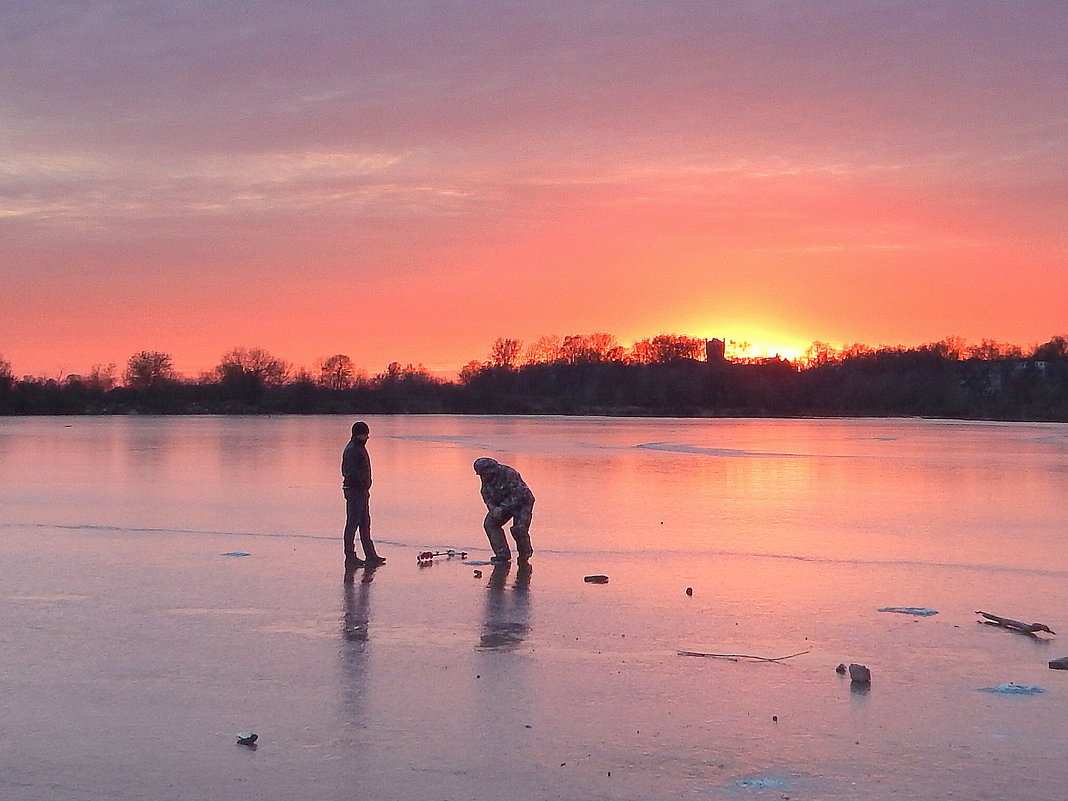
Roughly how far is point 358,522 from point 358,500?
0.82ft

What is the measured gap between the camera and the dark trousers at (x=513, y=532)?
1255 cm

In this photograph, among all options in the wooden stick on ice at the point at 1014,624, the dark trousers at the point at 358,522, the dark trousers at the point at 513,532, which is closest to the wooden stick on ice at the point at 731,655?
the wooden stick on ice at the point at 1014,624

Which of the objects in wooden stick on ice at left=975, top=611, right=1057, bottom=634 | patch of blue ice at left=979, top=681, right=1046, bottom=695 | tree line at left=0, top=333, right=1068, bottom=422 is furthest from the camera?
tree line at left=0, top=333, right=1068, bottom=422

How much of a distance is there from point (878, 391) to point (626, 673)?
388 ft

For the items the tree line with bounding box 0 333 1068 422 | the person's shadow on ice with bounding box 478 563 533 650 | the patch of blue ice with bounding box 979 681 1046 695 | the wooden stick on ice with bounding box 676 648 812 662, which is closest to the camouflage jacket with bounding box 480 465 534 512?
the person's shadow on ice with bounding box 478 563 533 650

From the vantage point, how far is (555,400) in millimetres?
128875

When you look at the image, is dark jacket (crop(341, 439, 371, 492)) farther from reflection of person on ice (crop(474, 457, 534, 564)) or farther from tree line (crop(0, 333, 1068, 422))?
tree line (crop(0, 333, 1068, 422))

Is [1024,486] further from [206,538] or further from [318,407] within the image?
[318,407]

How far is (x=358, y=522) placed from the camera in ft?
41.9

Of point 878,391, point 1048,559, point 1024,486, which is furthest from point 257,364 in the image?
point 1048,559

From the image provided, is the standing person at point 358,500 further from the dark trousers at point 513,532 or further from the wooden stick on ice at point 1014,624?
the wooden stick on ice at point 1014,624

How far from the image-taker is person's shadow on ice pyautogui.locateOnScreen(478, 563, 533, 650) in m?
8.62

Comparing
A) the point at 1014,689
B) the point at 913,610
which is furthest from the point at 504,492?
the point at 1014,689

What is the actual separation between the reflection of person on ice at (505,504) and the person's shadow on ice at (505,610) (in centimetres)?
39
